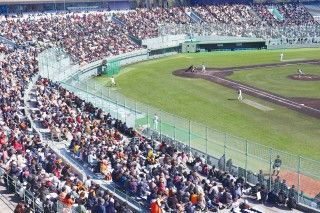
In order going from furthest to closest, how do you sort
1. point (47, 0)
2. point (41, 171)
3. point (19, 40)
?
point (47, 0) < point (19, 40) < point (41, 171)

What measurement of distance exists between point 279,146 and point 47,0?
4812cm

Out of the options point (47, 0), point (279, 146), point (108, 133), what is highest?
A: point (47, 0)

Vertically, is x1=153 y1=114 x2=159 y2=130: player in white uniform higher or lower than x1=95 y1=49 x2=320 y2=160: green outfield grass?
higher

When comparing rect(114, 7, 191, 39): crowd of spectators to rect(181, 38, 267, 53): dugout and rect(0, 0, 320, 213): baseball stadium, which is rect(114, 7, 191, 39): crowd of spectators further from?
rect(181, 38, 267, 53): dugout

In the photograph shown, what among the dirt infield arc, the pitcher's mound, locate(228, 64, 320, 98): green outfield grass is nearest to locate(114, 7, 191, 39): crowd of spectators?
the dirt infield arc

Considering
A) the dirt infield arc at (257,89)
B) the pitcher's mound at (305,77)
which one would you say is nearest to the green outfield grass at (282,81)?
the pitcher's mound at (305,77)

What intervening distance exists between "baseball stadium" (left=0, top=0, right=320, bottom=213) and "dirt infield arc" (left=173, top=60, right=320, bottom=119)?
208 millimetres

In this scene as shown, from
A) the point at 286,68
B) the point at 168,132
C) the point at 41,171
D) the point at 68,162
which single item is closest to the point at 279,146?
the point at 168,132

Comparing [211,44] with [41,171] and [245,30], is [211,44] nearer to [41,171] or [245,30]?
[245,30]

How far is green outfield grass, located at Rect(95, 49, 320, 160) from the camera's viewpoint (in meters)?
35.5

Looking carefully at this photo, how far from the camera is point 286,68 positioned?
62.8 meters

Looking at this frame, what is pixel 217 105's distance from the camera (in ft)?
146

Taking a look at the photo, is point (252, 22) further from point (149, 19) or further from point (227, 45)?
point (149, 19)

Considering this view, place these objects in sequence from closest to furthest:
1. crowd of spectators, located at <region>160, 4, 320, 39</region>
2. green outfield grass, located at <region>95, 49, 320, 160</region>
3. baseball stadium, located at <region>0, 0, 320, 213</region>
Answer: baseball stadium, located at <region>0, 0, 320, 213</region> → green outfield grass, located at <region>95, 49, 320, 160</region> → crowd of spectators, located at <region>160, 4, 320, 39</region>
